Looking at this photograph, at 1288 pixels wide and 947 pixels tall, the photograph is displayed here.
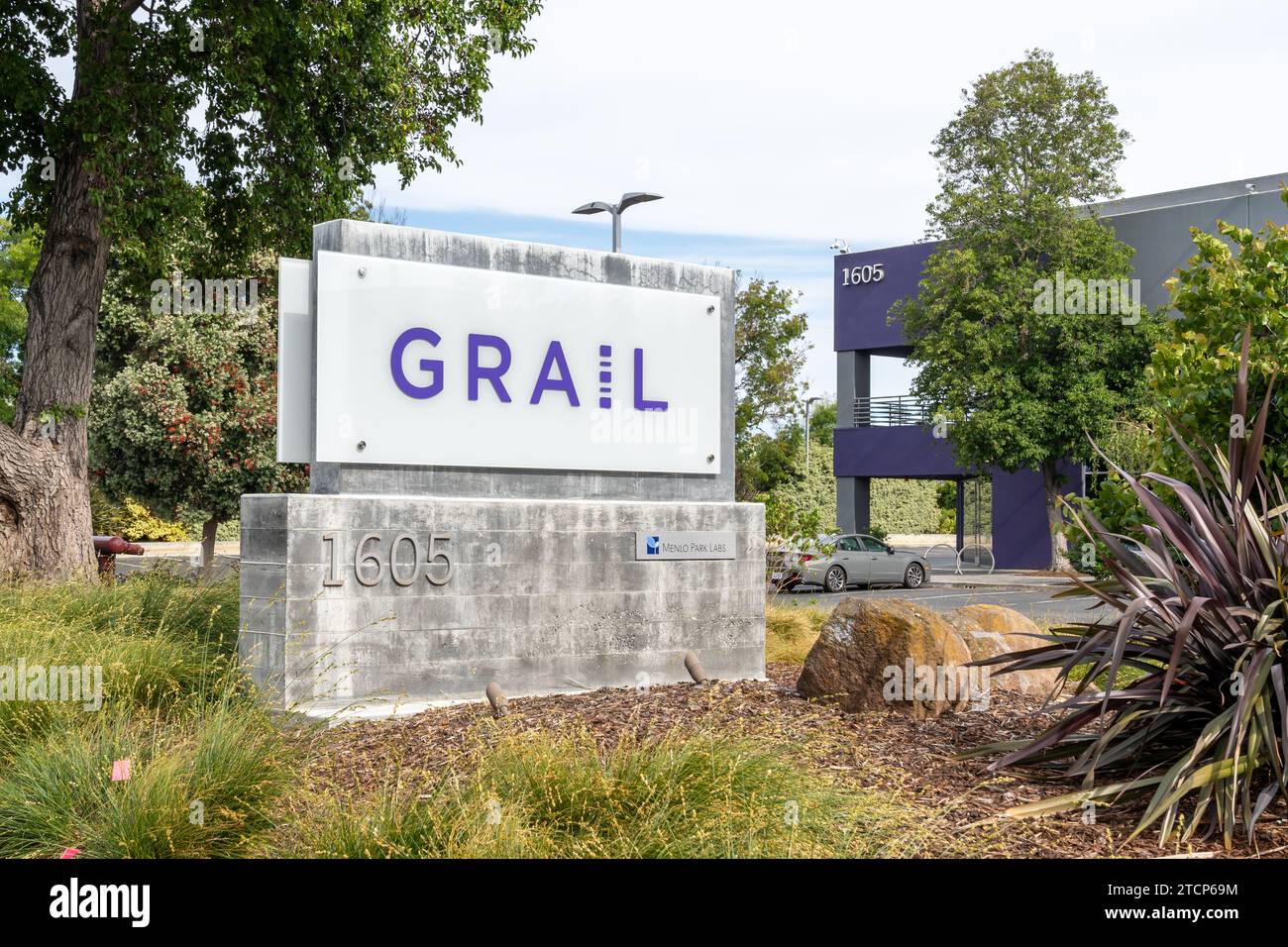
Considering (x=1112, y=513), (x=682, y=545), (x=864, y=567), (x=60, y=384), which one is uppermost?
(x=60, y=384)

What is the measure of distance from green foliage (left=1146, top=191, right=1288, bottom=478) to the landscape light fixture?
30.1 ft

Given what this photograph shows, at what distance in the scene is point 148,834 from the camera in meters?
5.28

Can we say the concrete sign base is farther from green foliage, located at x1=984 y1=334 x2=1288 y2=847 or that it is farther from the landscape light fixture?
Answer: the landscape light fixture

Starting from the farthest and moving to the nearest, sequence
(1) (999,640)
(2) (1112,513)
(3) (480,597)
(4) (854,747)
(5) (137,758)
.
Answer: (3) (480,597) < (1) (999,640) < (2) (1112,513) < (4) (854,747) < (5) (137,758)

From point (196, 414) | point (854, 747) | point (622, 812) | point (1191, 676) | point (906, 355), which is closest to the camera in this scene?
point (622, 812)

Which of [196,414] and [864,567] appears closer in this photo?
[196,414]

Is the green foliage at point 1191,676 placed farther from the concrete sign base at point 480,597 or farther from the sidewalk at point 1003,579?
the sidewalk at point 1003,579

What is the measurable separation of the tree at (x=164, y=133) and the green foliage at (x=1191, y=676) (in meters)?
11.2

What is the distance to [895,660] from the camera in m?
7.84

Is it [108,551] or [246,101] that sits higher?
[246,101]

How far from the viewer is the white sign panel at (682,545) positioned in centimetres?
991

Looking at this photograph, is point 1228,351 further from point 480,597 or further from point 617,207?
point 617,207

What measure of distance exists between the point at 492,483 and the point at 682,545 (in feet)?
5.30

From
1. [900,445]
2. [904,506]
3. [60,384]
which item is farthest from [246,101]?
[904,506]
